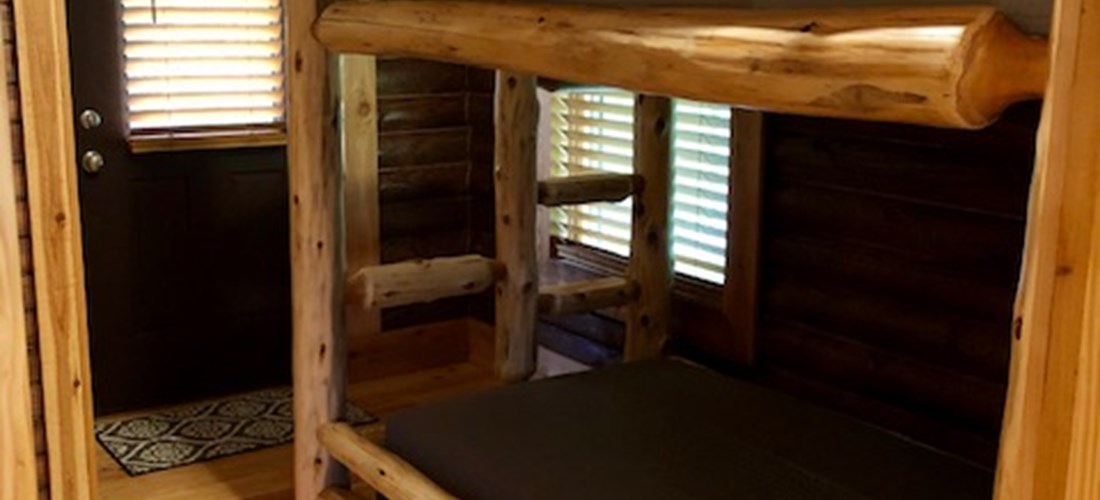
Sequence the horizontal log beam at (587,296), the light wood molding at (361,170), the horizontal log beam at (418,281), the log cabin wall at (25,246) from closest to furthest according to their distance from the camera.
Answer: the log cabin wall at (25,246), the horizontal log beam at (418,281), the horizontal log beam at (587,296), the light wood molding at (361,170)

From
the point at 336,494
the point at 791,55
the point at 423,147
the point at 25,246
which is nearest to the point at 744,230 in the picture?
the point at 336,494

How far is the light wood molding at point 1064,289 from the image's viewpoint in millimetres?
1214

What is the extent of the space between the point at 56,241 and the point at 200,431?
2.08 metres

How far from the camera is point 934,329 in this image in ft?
9.73

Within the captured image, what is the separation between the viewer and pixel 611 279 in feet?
12.5

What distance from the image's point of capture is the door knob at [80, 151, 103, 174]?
12.5 ft

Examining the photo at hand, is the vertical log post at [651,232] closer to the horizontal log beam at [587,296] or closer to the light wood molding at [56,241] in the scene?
the horizontal log beam at [587,296]

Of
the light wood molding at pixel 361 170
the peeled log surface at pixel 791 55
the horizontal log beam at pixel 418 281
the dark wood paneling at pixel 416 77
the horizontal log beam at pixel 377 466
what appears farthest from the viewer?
the dark wood paneling at pixel 416 77

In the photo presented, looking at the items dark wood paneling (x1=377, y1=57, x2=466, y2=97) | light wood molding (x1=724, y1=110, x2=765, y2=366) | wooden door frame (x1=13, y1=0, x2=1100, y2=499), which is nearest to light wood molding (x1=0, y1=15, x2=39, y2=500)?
wooden door frame (x1=13, y1=0, x2=1100, y2=499)

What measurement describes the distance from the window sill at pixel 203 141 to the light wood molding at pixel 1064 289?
3.11m

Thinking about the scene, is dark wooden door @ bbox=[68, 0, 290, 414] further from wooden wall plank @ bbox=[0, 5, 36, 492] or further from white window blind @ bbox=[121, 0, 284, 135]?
wooden wall plank @ bbox=[0, 5, 36, 492]

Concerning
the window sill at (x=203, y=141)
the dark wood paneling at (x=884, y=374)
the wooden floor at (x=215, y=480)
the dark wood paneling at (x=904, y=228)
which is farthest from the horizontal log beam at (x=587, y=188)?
the window sill at (x=203, y=141)

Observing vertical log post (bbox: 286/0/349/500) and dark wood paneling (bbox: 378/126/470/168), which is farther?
dark wood paneling (bbox: 378/126/470/168)

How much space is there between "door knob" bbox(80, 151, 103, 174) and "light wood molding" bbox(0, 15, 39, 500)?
1968 millimetres
